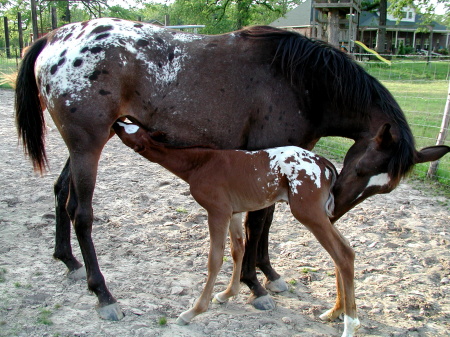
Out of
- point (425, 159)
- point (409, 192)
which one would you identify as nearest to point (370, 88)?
point (425, 159)

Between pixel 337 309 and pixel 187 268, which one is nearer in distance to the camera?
pixel 337 309

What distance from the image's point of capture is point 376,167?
8.77 feet

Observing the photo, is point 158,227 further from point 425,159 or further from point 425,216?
point 425,216

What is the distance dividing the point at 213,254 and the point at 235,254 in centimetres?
38

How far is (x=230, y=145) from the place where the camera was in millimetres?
3121

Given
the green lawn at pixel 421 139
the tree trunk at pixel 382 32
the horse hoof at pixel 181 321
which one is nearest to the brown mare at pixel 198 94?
the horse hoof at pixel 181 321

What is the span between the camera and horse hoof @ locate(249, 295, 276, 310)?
3.08 m

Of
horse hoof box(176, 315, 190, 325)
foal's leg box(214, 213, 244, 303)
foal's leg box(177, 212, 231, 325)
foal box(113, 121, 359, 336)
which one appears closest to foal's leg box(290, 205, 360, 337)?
foal box(113, 121, 359, 336)

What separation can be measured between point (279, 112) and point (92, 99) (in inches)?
53.0

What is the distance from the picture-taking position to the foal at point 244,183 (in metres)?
2.71

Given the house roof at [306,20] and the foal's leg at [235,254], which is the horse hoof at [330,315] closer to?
the foal's leg at [235,254]

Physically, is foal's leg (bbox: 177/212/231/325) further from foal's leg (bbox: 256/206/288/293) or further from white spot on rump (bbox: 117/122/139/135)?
white spot on rump (bbox: 117/122/139/135)

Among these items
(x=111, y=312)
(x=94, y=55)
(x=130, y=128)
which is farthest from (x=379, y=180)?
(x=94, y=55)

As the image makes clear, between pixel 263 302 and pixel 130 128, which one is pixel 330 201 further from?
pixel 130 128
